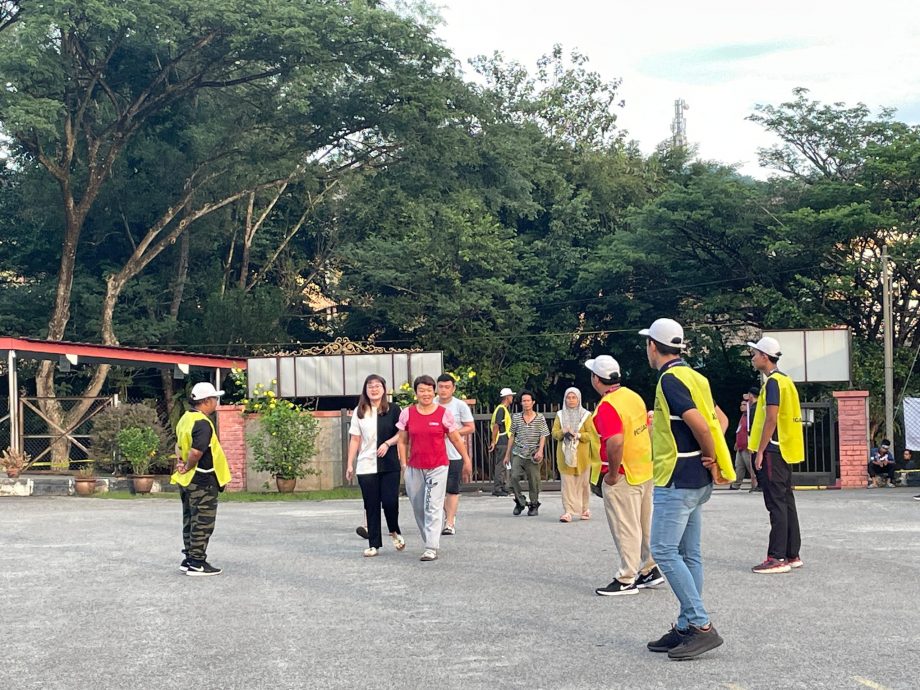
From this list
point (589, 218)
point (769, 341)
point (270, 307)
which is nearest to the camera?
point (769, 341)

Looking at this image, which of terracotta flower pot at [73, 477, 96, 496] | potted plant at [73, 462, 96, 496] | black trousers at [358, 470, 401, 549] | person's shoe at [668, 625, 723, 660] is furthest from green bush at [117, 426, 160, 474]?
person's shoe at [668, 625, 723, 660]

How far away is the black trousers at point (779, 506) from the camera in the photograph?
10289 mm

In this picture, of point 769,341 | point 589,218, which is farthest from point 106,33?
point 769,341

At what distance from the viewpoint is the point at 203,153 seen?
37969mm

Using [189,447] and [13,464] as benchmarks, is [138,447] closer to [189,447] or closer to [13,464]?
[13,464]

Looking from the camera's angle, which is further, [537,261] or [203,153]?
[537,261]

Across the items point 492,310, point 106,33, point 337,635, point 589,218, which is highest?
point 106,33

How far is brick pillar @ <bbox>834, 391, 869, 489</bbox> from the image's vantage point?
25.2 m

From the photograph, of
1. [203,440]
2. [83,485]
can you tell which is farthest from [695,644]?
[83,485]

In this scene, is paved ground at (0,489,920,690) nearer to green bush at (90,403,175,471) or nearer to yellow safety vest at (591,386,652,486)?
yellow safety vest at (591,386,652,486)

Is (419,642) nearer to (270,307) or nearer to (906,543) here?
(906,543)

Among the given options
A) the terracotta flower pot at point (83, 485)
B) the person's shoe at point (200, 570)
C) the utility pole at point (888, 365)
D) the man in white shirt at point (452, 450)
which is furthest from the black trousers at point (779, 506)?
the utility pole at point (888, 365)

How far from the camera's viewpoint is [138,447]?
25422 millimetres

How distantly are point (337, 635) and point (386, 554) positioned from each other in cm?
434
